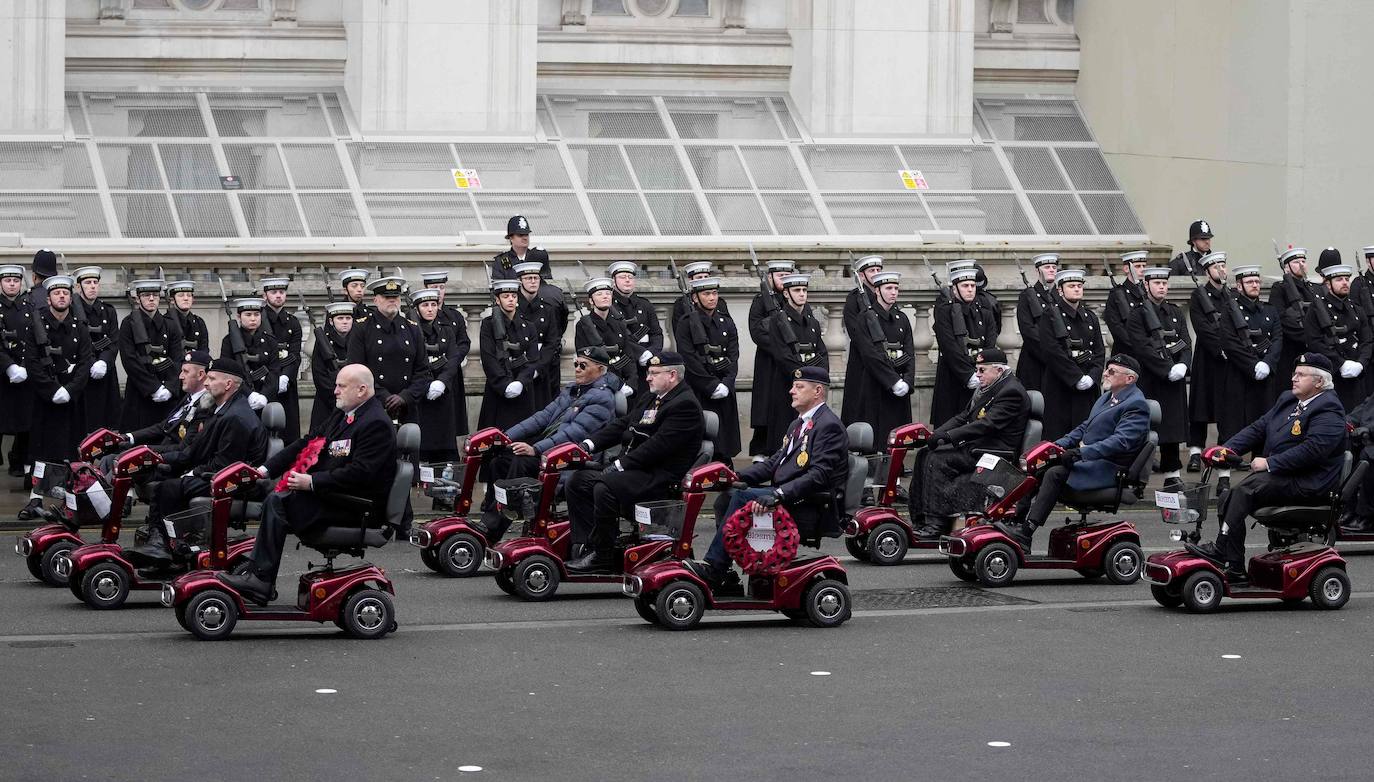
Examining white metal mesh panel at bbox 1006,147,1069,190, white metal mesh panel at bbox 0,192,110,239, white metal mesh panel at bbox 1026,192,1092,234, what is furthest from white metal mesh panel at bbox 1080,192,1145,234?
white metal mesh panel at bbox 0,192,110,239

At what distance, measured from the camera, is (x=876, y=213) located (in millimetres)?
26484

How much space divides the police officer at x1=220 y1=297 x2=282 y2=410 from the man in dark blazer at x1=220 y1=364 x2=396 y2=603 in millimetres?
5828

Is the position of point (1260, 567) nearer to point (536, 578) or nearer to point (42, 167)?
point (536, 578)

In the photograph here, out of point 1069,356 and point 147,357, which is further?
point 1069,356

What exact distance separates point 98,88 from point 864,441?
14.4 m

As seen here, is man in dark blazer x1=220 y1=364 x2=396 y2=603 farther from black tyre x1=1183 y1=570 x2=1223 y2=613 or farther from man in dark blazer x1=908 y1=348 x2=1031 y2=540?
black tyre x1=1183 y1=570 x2=1223 y2=613

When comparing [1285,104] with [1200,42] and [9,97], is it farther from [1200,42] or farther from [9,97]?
[9,97]

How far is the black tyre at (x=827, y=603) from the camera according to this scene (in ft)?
41.7

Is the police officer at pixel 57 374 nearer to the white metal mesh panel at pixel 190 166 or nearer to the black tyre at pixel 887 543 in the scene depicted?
the white metal mesh panel at pixel 190 166

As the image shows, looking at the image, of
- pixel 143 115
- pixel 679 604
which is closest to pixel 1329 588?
pixel 679 604

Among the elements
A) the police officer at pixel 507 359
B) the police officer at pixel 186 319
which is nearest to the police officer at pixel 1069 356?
the police officer at pixel 507 359

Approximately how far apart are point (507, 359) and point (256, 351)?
2.05 meters

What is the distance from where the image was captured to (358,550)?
40.7 ft

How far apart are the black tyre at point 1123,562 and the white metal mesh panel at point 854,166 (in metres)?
12.5
